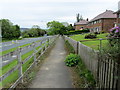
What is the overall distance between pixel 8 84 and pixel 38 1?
8829mm

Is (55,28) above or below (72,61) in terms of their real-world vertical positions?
above

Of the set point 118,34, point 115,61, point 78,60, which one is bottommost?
point 78,60

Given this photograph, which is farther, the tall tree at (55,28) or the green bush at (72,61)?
the tall tree at (55,28)

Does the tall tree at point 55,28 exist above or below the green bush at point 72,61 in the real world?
above

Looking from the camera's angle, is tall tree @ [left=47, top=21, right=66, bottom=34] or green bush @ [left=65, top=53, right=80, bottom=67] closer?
green bush @ [left=65, top=53, right=80, bottom=67]

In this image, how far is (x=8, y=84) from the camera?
3584 millimetres

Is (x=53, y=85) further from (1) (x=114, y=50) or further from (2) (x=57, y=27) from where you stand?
(2) (x=57, y=27)

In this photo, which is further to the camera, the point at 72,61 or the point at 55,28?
the point at 55,28

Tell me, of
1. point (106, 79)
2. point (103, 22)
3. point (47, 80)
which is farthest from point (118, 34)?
point (103, 22)

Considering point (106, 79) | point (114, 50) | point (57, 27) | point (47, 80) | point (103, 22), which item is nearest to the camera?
point (114, 50)

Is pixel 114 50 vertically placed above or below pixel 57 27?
below

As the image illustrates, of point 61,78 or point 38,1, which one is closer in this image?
point 61,78

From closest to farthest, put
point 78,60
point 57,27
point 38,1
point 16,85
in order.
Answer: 1. point 16,85
2. point 78,60
3. point 38,1
4. point 57,27

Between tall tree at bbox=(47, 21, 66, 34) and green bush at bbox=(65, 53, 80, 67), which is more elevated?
tall tree at bbox=(47, 21, 66, 34)
